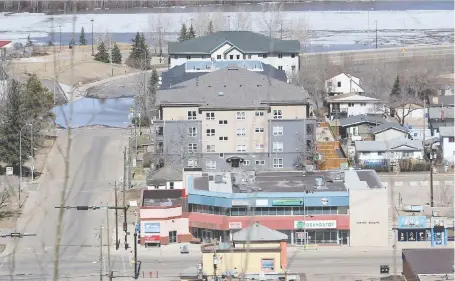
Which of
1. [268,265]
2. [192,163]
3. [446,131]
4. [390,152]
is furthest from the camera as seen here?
[446,131]

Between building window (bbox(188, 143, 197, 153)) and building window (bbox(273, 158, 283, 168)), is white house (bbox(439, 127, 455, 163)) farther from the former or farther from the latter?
building window (bbox(188, 143, 197, 153))

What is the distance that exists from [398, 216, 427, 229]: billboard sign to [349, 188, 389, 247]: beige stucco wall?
171mm

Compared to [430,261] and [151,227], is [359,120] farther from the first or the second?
[430,261]

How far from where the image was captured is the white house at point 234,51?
21891 millimetres

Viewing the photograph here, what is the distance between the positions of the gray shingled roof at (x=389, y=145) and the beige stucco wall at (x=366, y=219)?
411cm

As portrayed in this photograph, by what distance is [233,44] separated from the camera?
2197 centimetres

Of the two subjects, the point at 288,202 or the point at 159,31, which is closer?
the point at 288,202

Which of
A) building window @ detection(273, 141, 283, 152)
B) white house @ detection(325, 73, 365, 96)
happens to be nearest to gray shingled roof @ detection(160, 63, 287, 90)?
building window @ detection(273, 141, 283, 152)

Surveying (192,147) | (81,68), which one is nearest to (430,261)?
(192,147)

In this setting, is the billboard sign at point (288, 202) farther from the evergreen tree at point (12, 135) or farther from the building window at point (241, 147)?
the evergreen tree at point (12, 135)

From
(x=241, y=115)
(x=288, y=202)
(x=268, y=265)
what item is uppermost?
(x=241, y=115)

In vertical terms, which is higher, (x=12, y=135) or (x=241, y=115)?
(x=241, y=115)

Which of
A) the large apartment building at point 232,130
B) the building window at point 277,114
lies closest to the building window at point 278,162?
the large apartment building at point 232,130

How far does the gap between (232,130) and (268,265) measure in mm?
5791
